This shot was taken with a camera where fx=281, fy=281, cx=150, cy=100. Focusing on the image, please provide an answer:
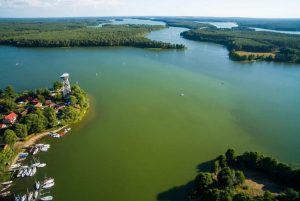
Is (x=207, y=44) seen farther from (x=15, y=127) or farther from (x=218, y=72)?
(x=15, y=127)

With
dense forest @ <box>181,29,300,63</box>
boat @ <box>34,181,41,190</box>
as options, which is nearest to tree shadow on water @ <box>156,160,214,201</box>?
boat @ <box>34,181,41,190</box>

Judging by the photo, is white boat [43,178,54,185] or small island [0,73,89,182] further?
small island [0,73,89,182]

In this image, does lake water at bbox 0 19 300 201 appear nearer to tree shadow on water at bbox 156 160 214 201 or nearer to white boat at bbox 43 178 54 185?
tree shadow on water at bbox 156 160 214 201

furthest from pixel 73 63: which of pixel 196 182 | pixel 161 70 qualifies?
pixel 196 182

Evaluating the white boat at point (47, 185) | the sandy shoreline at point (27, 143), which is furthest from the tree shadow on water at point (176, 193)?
the sandy shoreline at point (27, 143)

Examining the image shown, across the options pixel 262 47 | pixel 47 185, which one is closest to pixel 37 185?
pixel 47 185

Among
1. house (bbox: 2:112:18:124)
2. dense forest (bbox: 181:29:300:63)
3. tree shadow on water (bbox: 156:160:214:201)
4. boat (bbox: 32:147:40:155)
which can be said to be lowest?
tree shadow on water (bbox: 156:160:214:201)

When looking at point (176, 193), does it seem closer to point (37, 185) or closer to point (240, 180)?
point (240, 180)
